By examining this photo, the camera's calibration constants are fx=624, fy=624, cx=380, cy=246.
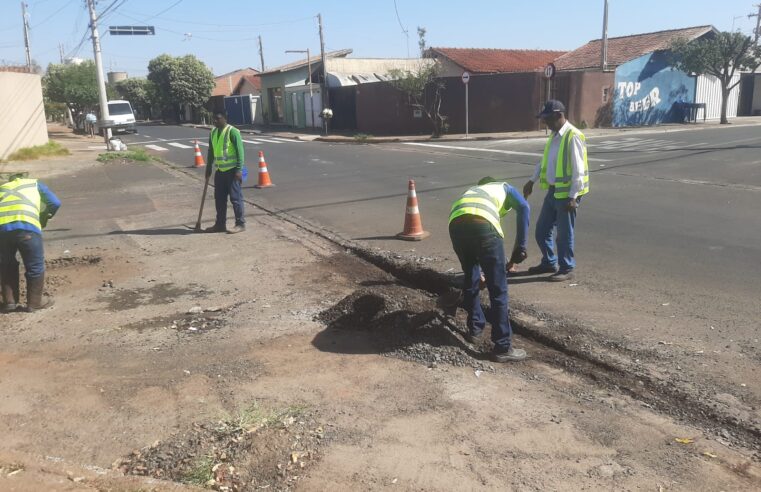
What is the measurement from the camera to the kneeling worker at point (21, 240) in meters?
5.60

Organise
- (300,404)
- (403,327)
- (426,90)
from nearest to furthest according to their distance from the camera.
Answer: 1. (300,404)
2. (403,327)
3. (426,90)

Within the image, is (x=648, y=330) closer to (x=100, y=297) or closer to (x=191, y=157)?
(x=100, y=297)

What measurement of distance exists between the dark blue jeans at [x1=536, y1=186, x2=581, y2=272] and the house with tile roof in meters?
23.4

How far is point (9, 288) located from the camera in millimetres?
5785

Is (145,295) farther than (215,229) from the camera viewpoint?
No

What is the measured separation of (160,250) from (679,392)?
6498 mm

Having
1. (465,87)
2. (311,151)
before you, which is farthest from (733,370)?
(465,87)

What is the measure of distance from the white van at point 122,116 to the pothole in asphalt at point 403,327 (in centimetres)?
3692

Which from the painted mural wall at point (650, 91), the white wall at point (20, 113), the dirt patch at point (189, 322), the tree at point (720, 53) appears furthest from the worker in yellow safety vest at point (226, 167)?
the tree at point (720, 53)

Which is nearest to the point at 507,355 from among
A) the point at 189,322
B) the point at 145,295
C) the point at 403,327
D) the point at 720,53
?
the point at 403,327

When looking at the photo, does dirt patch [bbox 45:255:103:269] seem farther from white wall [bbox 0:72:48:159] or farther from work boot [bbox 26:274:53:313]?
white wall [bbox 0:72:48:159]

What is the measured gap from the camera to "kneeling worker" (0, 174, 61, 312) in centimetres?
560

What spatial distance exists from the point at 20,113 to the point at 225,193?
1816 centimetres

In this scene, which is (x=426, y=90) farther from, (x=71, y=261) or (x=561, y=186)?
(x=561, y=186)
